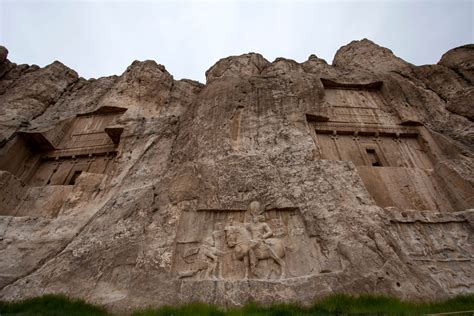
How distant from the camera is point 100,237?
337 inches

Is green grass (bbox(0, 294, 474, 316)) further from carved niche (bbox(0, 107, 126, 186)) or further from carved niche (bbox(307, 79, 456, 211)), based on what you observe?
carved niche (bbox(0, 107, 126, 186))

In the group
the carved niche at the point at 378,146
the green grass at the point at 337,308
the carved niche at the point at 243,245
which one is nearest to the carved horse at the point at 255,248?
the carved niche at the point at 243,245

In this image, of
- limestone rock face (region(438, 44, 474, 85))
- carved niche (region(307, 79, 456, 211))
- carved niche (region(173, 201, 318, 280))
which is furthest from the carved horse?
limestone rock face (region(438, 44, 474, 85))

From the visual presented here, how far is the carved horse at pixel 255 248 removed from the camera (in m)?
7.57

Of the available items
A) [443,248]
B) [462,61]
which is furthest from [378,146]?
[462,61]

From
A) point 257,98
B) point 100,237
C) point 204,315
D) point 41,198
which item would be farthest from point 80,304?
point 257,98

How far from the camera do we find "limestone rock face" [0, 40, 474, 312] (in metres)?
7.28

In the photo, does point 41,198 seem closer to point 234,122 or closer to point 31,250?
point 31,250

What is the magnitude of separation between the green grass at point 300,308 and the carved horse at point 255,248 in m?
1.37

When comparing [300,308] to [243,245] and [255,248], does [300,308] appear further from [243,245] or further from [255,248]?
[243,245]

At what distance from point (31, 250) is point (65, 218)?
1443mm

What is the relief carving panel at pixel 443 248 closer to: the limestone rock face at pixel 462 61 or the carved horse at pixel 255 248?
the carved horse at pixel 255 248

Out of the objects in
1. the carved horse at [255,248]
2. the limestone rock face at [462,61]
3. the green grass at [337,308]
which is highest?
the limestone rock face at [462,61]

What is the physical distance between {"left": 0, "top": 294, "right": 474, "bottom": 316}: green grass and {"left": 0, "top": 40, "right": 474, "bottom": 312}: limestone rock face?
0.34 m
